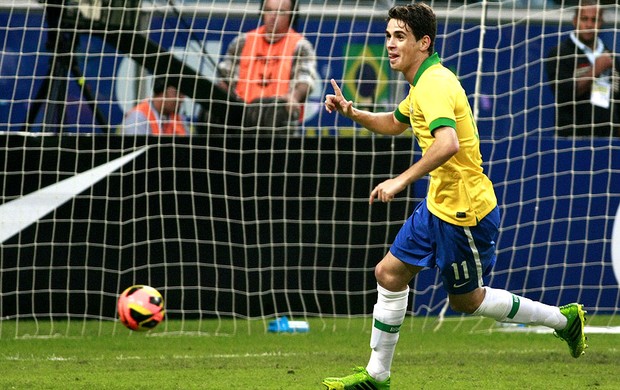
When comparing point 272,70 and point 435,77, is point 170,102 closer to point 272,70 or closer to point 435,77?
point 272,70

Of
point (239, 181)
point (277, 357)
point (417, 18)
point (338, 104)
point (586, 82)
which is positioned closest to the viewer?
point (417, 18)

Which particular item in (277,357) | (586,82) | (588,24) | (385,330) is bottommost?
(277,357)

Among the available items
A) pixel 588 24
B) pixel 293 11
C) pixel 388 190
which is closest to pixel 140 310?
pixel 293 11

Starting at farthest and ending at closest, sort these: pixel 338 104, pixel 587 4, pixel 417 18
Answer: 1. pixel 587 4
2. pixel 338 104
3. pixel 417 18

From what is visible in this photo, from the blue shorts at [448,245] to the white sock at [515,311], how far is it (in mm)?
272

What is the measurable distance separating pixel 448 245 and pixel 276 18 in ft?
17.1

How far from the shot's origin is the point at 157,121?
1030 cm

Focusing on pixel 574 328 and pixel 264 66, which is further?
pixel 264 66

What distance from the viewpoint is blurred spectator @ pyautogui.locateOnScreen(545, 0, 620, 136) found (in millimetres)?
10430

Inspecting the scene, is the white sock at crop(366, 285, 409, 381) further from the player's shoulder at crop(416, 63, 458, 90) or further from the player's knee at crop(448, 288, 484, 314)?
the player's shoulder at crop(416, 63, 458, 90)

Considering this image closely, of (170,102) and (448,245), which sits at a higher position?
(448,245)

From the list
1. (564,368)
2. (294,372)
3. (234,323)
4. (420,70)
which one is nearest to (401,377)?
(294,372)

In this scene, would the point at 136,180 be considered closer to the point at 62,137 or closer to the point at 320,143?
the point at 62,137

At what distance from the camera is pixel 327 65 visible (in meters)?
10.7
